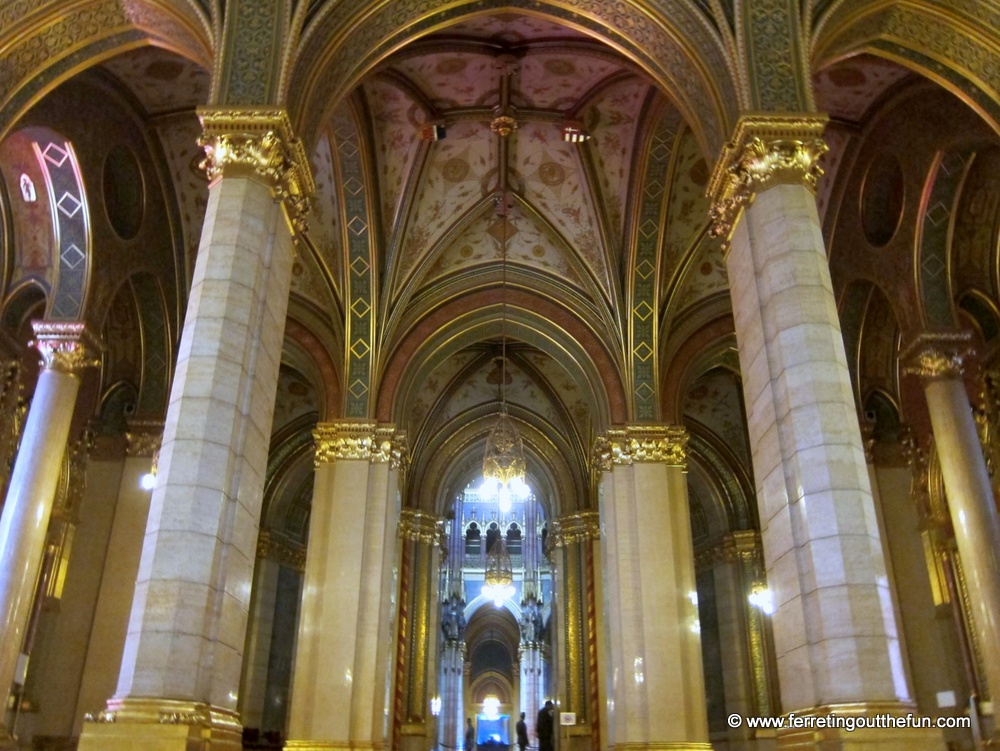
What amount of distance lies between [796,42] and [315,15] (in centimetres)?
423

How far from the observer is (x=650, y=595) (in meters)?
11.3

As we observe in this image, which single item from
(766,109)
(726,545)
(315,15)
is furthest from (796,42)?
(726,545)

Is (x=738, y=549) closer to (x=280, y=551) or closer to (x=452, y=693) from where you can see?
(x=280, y=551)

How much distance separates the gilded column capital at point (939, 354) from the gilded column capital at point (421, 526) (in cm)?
975

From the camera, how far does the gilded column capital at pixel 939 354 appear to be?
1005 centimetres

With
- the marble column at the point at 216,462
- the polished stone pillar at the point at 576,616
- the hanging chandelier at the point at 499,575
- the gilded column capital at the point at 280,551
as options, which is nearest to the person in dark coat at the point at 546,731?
the polished stone pillar at the point at 576,616

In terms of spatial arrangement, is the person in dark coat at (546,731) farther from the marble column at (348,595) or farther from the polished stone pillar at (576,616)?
the marble column at (348,595)

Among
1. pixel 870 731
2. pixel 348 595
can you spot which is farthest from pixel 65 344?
pixel 870 731

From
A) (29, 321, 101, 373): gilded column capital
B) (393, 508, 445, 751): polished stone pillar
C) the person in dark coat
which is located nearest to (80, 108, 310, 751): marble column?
(29, 321, 101, 373): gilded column capital

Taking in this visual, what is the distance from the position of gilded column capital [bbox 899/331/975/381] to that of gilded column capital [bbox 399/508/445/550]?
9752 mm

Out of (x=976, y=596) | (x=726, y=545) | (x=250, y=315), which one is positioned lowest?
(x=976, y=596)

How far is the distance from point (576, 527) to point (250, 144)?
1193 cm

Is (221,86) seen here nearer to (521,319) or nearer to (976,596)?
(521,319)

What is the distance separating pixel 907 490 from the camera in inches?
473
